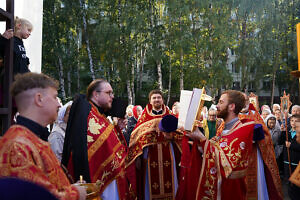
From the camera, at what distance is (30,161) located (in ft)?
5.53

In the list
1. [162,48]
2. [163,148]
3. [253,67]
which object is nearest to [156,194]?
[163,148]

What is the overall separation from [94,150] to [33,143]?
1.57 metres

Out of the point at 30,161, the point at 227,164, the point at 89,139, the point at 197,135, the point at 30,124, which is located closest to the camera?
the point at 30,161

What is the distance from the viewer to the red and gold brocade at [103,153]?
3.30 metres

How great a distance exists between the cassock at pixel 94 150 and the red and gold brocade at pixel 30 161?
118 cm

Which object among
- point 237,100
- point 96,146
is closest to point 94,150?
point 96,146

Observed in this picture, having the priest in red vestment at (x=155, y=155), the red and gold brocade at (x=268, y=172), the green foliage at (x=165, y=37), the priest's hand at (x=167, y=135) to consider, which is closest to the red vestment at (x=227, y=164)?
the red and gold brocade at (x=268, y=172)

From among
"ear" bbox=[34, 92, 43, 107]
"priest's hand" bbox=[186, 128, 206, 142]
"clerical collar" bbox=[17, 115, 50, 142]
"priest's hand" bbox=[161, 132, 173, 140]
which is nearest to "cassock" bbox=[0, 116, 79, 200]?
"clerical collar" bbox=[17, 115, 50, 142]

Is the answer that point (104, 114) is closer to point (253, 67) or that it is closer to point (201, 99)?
point (201, 99)

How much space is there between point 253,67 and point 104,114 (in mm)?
24243

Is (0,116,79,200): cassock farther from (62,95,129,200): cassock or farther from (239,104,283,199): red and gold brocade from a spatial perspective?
(239,104,283,199): red and gold brocade

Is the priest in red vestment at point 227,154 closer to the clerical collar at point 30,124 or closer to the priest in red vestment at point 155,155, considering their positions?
the priest in red vestment at point 155,155

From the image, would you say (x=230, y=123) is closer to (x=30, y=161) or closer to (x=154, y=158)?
(x=154, y=158)

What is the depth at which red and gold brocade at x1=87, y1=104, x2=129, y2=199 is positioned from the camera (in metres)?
3.30
